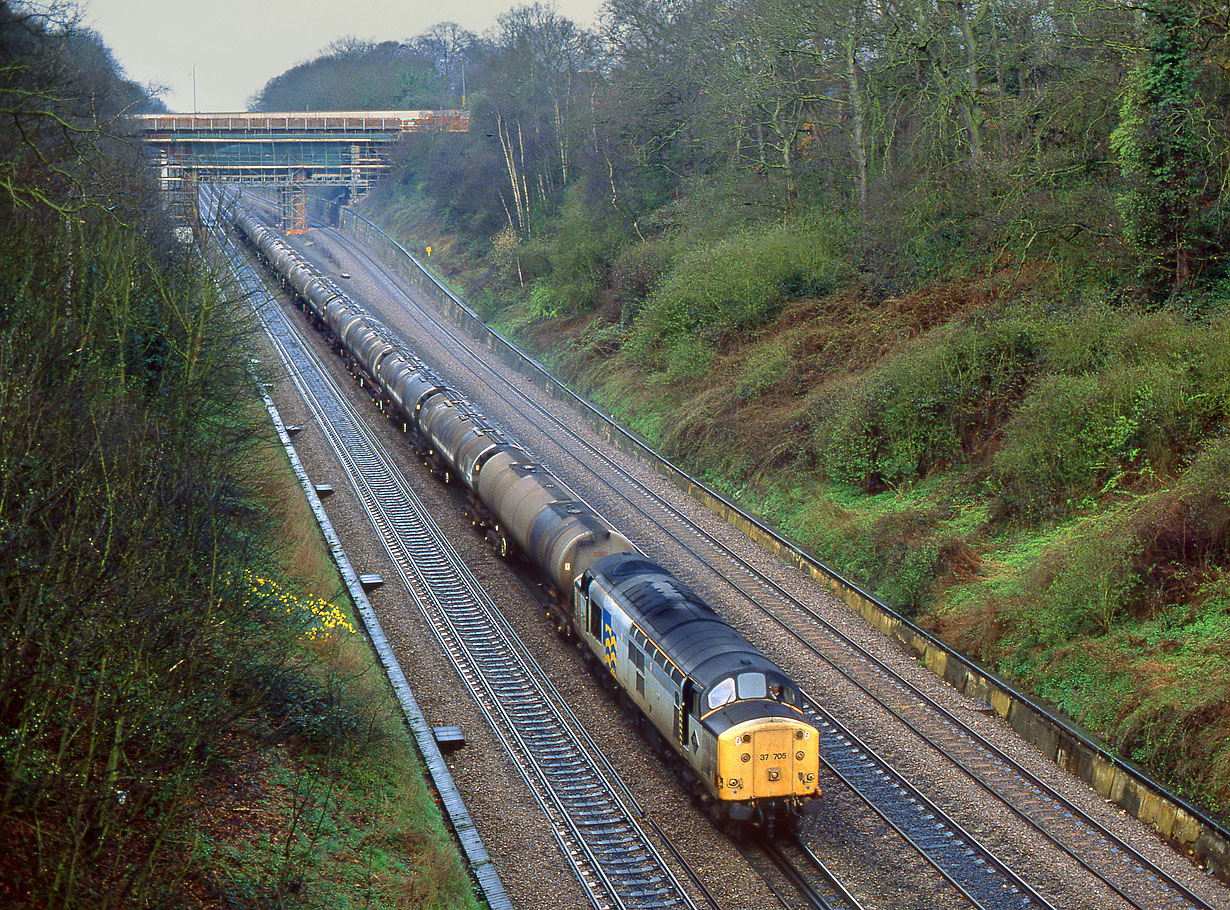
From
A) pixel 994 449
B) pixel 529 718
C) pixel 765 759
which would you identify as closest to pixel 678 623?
pixel 765 759

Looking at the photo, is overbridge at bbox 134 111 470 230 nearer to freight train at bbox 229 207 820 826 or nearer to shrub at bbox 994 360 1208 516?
freight train at bbox 229 207 820 826

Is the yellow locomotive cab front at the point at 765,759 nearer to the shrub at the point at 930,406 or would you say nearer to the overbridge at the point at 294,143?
the shrub at the point at 930,406

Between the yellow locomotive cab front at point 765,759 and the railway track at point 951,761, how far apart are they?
1982mm

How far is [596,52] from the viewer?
62344 millimetres

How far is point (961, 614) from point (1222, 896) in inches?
297

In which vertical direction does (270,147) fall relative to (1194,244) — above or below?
above

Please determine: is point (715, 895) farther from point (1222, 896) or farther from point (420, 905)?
point (1222, 896)

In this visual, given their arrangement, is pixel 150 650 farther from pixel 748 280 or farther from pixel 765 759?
pixel 748 280

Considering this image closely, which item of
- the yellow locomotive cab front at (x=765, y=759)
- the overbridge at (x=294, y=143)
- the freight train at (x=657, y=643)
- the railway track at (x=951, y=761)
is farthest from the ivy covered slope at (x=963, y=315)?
the overbridge at (x=294, y=143)

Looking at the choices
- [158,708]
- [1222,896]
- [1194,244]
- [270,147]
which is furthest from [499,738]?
[270,147]

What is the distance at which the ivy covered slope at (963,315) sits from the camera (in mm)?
18750

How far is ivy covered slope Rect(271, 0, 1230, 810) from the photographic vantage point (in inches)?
738

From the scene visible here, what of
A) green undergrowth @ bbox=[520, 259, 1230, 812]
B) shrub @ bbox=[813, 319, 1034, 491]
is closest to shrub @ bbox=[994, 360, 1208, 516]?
green undergrowth @ bbox=[520, 259, 1230, 812]

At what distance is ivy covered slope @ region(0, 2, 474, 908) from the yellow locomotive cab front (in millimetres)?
3845
